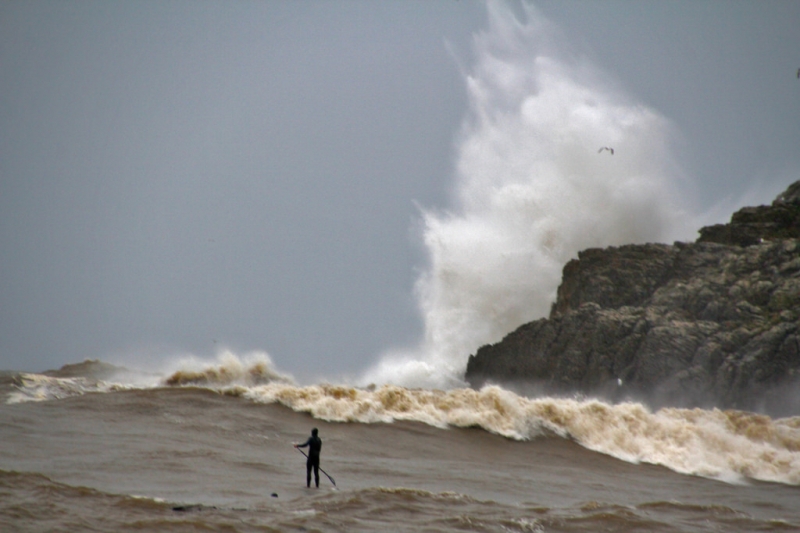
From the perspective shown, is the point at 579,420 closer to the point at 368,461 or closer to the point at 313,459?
the point at 368,461

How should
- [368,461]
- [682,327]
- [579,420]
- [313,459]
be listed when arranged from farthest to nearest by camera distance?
[682,327], [579,420], [368,461], [313,459]

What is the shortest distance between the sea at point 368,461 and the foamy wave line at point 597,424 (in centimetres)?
6

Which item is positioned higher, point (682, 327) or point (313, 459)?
point (682, 327)

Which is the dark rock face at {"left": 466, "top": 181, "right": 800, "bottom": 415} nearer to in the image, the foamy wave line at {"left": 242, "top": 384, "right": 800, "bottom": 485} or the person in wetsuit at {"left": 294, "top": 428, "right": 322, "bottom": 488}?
the foamy wave line at {"left": 242, "top": 384, "right": 800, "bottom": 485}

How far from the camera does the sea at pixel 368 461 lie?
1043 cm

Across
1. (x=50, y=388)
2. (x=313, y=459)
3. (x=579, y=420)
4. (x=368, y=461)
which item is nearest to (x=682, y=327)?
(x=579, y=420)

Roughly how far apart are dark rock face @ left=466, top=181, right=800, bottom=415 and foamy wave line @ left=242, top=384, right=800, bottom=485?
31.1ft

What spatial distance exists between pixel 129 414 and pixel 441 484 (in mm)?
9203

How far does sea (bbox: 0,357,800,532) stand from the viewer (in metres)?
10.4

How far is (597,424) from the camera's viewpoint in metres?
22.1

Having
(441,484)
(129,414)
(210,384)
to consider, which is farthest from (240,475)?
(210,384)

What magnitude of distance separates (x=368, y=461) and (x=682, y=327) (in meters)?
24.5

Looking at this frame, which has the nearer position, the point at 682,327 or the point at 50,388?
the point at 50,388

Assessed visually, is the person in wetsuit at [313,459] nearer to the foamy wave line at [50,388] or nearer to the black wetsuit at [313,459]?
the black wetsuit at [313,459]
